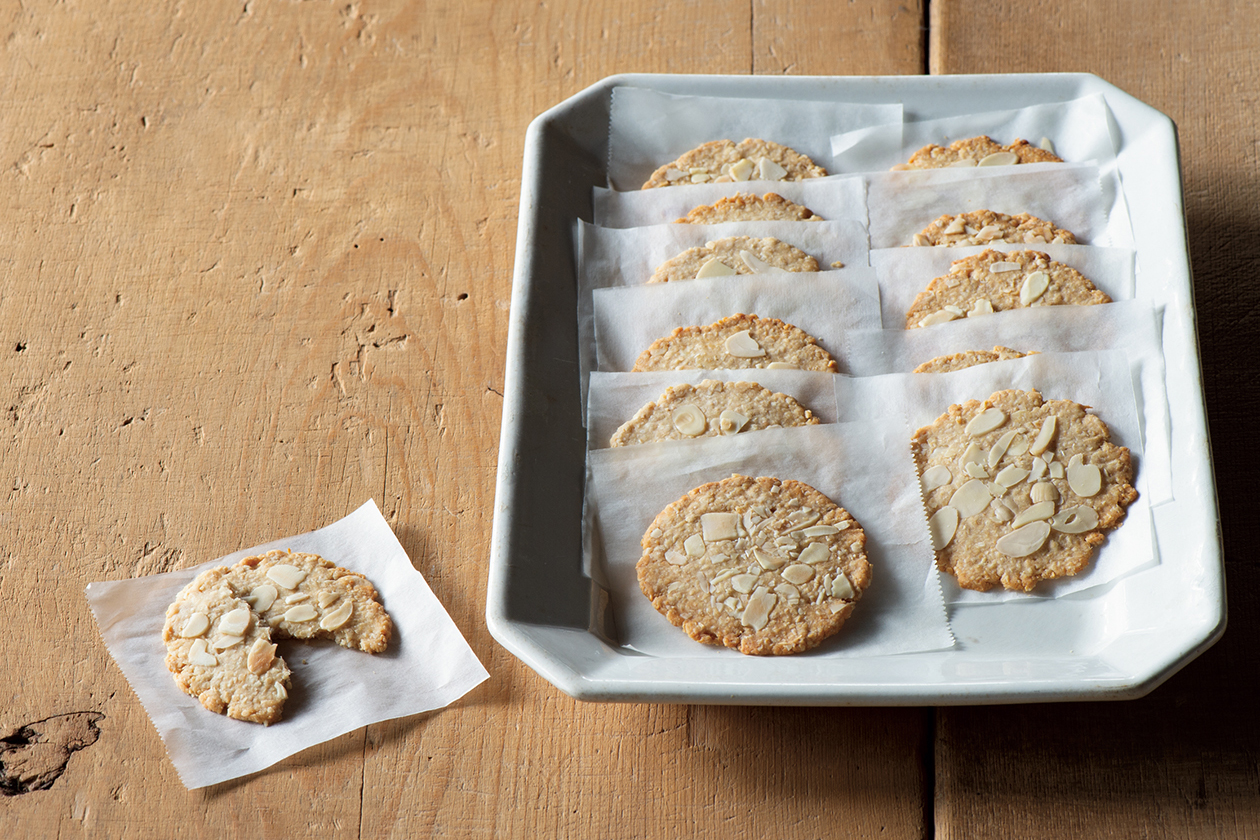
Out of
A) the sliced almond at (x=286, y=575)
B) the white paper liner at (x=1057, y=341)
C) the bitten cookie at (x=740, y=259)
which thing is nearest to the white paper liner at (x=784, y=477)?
the white paper liner at (x=1057, y=341)

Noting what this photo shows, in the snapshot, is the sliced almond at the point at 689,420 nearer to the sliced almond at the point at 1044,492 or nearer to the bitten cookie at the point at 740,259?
the bitten cookie at the point at 740,259

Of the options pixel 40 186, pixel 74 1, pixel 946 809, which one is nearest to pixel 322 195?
pixel 40 186

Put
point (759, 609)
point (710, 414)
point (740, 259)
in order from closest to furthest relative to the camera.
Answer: point (759, 609) → point (710, 414) → point (740, 259)

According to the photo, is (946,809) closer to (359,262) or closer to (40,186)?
(359,262)

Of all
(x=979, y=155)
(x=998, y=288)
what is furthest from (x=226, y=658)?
(x=979, y=155)

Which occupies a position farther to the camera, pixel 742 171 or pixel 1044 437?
pixel 742 171

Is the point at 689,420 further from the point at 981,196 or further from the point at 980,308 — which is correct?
the point at 981,196

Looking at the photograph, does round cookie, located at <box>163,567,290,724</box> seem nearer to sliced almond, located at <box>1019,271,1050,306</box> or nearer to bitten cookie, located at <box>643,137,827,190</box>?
bitten cookie, located at <box>643,137,827,190</box>

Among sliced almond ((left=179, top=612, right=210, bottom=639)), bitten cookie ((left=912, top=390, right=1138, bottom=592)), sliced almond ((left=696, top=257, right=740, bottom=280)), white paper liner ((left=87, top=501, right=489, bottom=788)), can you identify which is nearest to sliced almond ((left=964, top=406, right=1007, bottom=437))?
bitten cookie ((left=912, top=390, right=1138, bottom=592))
